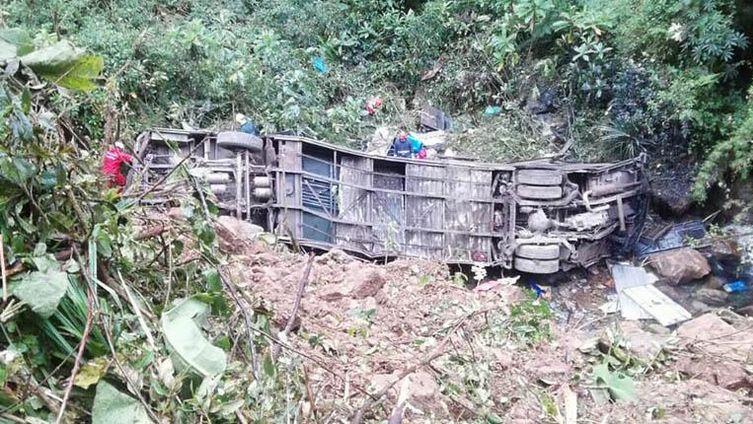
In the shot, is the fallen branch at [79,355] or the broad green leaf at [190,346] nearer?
the fallen branch at [79,355]

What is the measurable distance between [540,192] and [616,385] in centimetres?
507

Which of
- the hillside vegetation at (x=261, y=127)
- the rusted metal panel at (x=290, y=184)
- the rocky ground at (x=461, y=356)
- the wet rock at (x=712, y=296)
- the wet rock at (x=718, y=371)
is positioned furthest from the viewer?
the wet rock at (x=712, y=296)

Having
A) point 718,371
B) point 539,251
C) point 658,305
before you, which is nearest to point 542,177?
point 539,251

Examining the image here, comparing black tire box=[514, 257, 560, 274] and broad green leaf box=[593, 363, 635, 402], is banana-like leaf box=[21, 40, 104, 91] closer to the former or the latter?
broad green leaf box=[593, 363, 635, 402]

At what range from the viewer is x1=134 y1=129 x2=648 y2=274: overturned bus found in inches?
279

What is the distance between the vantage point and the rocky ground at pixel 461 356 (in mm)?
1965

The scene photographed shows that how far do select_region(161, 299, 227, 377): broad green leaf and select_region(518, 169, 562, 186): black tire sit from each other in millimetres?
6550

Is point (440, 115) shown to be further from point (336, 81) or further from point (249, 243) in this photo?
point (249, 243)

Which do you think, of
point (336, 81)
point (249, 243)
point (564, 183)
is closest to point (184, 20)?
point (336, 81)

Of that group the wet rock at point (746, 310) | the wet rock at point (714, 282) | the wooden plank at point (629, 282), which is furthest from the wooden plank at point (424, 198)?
the wet rock at point (746, 310)

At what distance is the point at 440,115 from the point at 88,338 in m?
9.49

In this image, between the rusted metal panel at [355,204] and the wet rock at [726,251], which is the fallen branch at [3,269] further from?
the wet rock at [726,251]

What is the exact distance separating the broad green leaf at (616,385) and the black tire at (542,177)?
16.3 feet

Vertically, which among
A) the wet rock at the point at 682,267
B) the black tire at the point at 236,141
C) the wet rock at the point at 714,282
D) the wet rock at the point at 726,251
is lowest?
the wet rock at the point at 714,282
